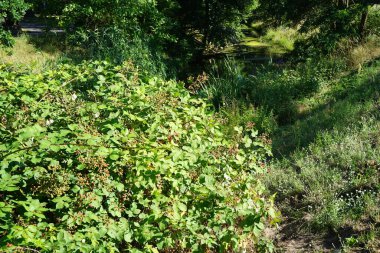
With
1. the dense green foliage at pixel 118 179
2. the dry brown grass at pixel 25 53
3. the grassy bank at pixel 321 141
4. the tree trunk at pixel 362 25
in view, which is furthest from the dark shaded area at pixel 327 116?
the dry brown grass at pixel 25 53

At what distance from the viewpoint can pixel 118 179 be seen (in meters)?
2.85

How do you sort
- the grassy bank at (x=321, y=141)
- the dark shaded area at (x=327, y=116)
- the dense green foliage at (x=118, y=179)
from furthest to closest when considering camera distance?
the dark shaded area at (x=327, y=116) < the grassy bank at (x=321, y=141) < the dense green foliage at (x=118, y=179)

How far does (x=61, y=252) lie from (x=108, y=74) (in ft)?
7.69

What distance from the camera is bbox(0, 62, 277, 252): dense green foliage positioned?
250 cm

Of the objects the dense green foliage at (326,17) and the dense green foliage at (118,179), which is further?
the dense green foliage at (326,17)

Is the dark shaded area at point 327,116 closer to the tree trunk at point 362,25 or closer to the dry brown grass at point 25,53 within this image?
the tree trunk at point 362,25

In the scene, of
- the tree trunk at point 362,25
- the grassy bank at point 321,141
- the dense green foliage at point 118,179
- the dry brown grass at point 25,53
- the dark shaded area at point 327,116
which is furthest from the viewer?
the dry brown grass at point 25,53

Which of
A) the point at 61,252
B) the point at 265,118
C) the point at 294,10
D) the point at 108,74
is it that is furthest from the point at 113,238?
the point at 294,10

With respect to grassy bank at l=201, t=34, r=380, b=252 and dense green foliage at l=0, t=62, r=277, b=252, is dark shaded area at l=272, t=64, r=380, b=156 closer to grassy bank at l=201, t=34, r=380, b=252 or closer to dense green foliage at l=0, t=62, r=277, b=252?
grassy bank at l=201, t=34, r=380, b=252

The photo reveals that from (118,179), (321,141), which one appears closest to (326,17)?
(321,141)

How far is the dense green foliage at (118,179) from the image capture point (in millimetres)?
2500

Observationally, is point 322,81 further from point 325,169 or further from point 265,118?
point 325,169

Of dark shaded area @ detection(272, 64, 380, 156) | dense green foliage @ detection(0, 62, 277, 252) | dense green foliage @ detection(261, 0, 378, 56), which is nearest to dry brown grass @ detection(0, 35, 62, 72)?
dense green foliage @ detection(261, 0, 378, 56)

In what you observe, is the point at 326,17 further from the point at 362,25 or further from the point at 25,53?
the point at 25,53
